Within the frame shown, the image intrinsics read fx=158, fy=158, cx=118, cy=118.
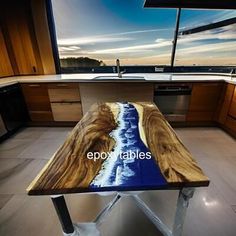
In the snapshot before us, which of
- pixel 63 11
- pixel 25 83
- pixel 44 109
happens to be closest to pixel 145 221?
pixel 44 109

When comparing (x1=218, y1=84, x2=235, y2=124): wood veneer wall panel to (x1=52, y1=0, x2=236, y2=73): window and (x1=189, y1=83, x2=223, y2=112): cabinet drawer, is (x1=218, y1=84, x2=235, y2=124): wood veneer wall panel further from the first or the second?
(x1=52, y1=0, x2=236, y2=73): window

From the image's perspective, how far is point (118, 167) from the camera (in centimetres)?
75

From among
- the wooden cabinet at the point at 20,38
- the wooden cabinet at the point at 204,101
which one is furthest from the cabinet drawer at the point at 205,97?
the wooden cabinet at the point at 20,38

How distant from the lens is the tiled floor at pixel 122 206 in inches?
50.0

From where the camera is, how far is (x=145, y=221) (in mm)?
1320

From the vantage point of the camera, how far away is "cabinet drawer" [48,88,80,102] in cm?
286

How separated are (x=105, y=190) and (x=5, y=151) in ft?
7.89

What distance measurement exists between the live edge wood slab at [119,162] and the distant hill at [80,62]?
2646 mm

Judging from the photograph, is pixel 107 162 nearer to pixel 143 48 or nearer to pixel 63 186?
pixel 63 186

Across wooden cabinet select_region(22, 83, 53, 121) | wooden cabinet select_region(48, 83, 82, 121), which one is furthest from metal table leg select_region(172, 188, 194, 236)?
wooden cabinet select_region(22, 83, 53, 121)

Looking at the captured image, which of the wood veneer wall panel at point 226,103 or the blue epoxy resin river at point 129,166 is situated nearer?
the blue epoxy resin river at point 129,166

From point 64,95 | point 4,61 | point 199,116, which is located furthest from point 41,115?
point 199,116

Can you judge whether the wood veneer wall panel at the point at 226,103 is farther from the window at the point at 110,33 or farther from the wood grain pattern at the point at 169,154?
the wood grain pattern at the point at 169,154

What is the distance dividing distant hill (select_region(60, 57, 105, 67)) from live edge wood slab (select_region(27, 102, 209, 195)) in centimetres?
265
